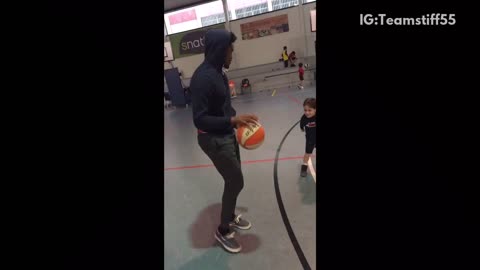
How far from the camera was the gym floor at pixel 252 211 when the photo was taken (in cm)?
205

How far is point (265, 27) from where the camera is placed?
12.4 metres

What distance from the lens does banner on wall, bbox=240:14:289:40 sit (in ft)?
40.0

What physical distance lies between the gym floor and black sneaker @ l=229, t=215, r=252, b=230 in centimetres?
5

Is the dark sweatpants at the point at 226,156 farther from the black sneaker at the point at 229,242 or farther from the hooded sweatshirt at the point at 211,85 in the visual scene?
the black sneaker at the point at 229,242

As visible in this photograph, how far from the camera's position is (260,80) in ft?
42.8

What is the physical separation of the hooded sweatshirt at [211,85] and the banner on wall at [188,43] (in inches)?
483

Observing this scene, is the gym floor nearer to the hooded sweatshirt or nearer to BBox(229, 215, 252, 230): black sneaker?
BBox(229, 215, 252, 230): black sneaker

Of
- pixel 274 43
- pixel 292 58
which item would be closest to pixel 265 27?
pixel 274 43

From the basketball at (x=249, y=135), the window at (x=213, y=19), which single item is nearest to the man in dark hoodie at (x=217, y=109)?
the basketball at (x=249, y=135)

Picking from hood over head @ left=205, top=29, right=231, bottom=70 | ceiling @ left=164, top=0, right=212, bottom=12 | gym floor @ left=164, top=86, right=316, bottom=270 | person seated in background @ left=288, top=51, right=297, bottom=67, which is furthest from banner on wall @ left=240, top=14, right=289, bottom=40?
hood over head @ left=205, top=29, right=231, bottom=70

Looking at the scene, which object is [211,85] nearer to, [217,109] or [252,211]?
[217,109]
